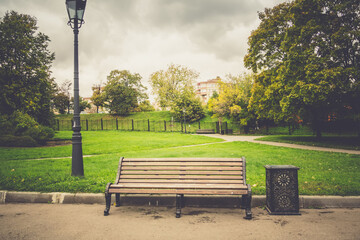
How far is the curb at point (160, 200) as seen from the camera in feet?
13.8

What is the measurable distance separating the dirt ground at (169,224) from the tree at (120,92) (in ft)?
131

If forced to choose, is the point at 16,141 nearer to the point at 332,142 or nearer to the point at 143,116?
the point at 332,142

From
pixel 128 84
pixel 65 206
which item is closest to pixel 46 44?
pixel 65 206

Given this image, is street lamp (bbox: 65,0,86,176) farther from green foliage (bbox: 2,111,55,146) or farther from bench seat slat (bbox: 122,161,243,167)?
green foliage (bbox: 2,111,55,146)

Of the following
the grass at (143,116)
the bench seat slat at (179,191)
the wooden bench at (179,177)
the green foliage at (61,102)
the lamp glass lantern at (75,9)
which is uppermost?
the green foliage at (61,102)

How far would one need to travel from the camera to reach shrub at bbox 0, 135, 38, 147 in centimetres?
1405

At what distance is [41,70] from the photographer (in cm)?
1772

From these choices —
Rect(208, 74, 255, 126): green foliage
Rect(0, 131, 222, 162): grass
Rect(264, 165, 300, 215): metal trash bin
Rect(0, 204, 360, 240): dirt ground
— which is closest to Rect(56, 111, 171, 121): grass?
Rect(208, 74, 255, 126): green foliage

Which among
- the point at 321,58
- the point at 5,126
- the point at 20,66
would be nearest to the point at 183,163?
the point at 321,58

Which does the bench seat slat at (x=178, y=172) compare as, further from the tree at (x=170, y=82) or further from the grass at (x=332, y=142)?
the tree at (x=170, y=82)

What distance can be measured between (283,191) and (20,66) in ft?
67.7

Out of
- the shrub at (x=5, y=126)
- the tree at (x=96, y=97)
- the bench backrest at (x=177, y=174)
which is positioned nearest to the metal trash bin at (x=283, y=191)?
the bench backrest at (x=177, y=174)

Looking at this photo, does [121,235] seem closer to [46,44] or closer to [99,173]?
[99,173]

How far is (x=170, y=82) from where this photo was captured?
4181 centimetres
